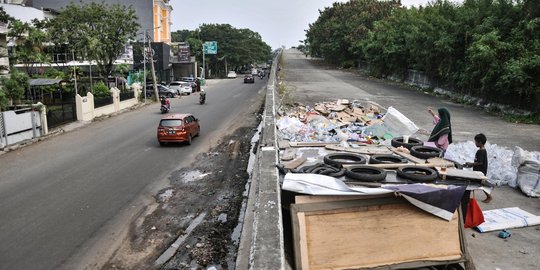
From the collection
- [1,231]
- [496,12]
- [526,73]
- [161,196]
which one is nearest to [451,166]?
[161,196]

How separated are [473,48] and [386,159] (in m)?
18.1

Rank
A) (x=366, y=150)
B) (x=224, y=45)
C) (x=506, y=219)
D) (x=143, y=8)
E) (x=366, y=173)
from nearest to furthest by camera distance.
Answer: (x=366, y=173), (x=506, y=219), (x=366, y=150), (x=143, y=8), (x=224, y=45)

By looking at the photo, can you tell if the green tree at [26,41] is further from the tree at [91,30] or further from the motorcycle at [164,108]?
the motorcycle at [164,108]

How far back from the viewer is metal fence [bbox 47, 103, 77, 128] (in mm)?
22852

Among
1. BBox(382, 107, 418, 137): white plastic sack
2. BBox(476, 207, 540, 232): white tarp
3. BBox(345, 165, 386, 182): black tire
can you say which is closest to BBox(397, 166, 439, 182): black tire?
BBox(345, 165, 386, 182): black tire


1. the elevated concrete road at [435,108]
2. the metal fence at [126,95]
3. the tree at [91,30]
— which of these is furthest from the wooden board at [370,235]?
the tree at [91,30]

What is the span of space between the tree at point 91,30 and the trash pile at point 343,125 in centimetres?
2140

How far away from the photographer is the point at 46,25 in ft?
116

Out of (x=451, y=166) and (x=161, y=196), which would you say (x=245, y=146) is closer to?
(x=161, y=196)

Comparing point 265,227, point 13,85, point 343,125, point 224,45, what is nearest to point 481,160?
point 265,227

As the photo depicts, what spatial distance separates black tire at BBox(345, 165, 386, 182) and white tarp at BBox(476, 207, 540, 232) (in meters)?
2.18

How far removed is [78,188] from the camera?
12.7 m

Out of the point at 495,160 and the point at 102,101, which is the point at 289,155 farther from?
the point at 102,101

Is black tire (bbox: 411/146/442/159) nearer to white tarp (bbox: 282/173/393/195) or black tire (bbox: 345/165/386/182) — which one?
black tire (bbox: 345/165/386/182)
